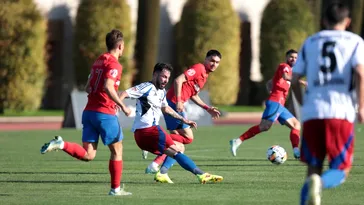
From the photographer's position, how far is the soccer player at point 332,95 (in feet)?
31.4

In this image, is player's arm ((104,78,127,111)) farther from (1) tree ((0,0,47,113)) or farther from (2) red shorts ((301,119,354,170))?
(1) tree ((0,0,47,113))

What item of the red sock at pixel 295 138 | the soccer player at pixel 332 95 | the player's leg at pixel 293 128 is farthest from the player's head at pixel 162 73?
the red sock at pixel 295 138

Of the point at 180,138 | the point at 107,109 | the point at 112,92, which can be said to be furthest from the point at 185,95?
the point at 112,92

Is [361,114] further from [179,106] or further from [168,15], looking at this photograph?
[168,15]

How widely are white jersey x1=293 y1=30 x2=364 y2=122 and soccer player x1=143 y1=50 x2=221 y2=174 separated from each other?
20.6ft

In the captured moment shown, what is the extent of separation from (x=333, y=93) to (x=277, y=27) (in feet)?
117

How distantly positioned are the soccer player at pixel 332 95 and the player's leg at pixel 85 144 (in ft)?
13.1

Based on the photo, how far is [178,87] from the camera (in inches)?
639

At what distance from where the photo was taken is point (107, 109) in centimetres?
1295

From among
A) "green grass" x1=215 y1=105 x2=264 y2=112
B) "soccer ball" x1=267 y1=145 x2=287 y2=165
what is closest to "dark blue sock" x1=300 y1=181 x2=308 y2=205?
"soccer ball" x1=267 y1=145 x2=287 y2=165

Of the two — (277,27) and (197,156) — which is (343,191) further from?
(277,27)

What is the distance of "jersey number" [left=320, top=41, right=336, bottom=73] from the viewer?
966 cm

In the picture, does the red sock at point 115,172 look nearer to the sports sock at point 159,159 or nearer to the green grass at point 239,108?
the sports sock at point 159,159

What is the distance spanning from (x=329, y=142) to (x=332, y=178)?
325 millimetres
